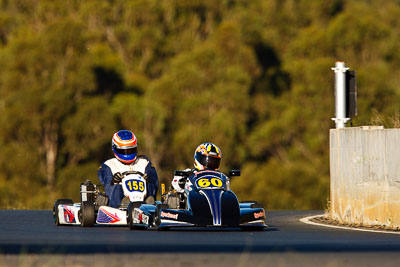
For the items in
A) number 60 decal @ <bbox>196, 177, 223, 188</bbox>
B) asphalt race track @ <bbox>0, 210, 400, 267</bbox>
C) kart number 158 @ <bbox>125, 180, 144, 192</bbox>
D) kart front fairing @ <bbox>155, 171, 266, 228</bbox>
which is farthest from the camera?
kart number 158 @ <bbox>125, 180, 144, 192</bbox>

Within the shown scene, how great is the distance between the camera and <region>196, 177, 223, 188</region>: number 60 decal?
21.5m

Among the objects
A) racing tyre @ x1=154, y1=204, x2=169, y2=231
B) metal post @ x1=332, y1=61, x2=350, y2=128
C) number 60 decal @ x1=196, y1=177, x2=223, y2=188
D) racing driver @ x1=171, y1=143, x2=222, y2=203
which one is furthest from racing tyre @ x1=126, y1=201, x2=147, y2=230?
metal post @ x1=332, y1=61, x2=350, y2=128

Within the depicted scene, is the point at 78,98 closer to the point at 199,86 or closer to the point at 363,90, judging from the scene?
the point at 199,86

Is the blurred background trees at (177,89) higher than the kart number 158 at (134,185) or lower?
higher

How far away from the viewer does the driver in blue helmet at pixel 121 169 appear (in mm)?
23031

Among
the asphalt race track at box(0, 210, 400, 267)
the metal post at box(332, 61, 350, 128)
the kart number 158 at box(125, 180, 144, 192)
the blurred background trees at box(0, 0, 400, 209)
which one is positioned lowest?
the asphalt race track at box(0, 210, 400, 267)

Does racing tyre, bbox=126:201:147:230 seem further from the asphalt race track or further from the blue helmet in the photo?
the blue helmet

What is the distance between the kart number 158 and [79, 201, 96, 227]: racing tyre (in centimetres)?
77

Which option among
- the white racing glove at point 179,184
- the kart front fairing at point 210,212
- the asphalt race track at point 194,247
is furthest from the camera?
the white racing glove at point 179,184

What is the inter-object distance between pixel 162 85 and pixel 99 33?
33.4 ft

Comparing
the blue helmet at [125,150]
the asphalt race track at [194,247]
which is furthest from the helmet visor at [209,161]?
the blue helmet at [125,150]

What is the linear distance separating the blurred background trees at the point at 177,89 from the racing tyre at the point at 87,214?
2876 cm

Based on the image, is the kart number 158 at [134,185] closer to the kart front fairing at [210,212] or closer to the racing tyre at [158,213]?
the kart front fairing at [210,212]

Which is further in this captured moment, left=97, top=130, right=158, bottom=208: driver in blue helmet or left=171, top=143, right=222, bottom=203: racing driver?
left=97, top=130, right=158, bottom=208: driver in blue helmet
